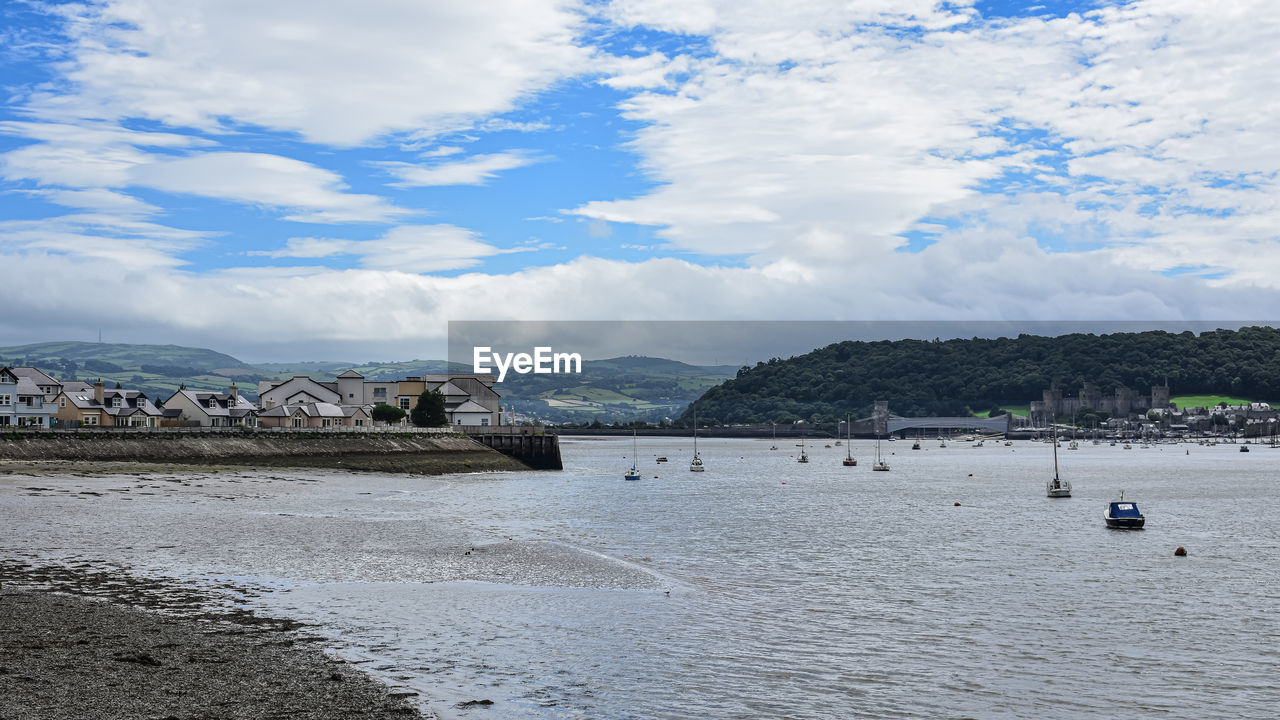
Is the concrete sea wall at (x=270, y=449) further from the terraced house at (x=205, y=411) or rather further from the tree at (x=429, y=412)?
the terraced house at (x=205, y=411)

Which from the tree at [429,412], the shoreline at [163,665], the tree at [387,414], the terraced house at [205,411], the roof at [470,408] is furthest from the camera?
the roof at [470,408]

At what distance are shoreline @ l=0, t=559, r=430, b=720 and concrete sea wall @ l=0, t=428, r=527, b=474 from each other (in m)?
53.3

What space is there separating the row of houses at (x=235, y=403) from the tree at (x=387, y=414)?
177 cm

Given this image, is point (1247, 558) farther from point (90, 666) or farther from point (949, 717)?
point (90, 666)

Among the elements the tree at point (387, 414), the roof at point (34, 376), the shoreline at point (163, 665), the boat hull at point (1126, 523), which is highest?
the roof at point (34, 376)

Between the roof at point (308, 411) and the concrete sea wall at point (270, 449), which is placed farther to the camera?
the roof at point (308, 411)

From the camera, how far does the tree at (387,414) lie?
14412cm

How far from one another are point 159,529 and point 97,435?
4382 cm

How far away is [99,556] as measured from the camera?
33625 mm

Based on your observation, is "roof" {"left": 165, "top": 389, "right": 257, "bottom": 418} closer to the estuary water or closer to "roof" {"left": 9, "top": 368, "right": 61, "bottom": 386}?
"roof" {"left": 9, "top": 368, "right": 61, "bottom": 386}

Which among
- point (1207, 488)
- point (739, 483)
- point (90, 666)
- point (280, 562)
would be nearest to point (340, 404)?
point (739, 483)

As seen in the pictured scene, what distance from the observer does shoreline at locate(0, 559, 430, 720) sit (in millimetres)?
16484

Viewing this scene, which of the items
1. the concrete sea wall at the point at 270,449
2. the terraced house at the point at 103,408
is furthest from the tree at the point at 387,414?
the terraced house at the point at 103,408

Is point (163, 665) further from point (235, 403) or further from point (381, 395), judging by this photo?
point (381, 395)
